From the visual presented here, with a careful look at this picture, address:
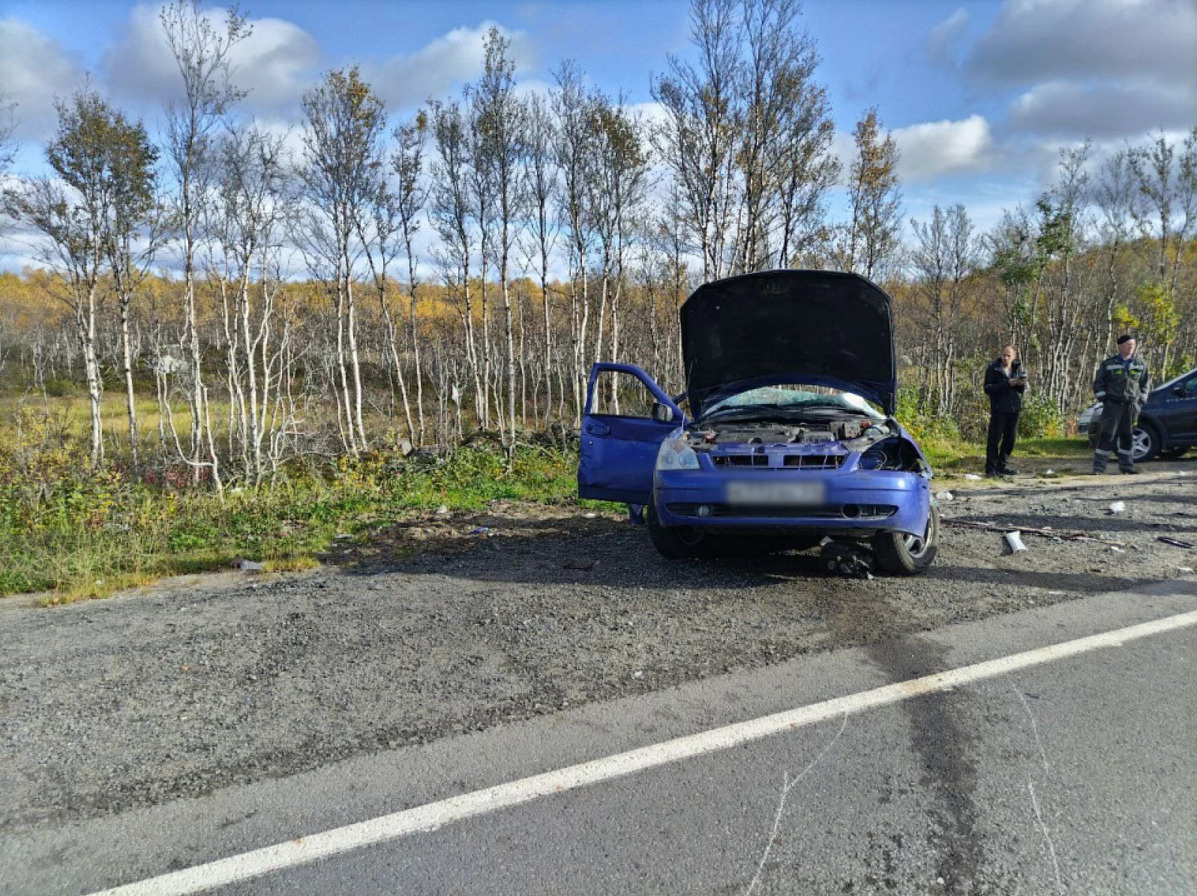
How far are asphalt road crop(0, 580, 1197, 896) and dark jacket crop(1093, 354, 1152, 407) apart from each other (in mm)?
8750

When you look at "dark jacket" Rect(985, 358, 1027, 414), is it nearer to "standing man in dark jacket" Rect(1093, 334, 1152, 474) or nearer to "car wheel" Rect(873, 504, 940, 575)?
"standing man in dark jacket" Rect(1093, 334, 1152, 474)

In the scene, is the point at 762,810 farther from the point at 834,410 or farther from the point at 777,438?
the point at 834,410

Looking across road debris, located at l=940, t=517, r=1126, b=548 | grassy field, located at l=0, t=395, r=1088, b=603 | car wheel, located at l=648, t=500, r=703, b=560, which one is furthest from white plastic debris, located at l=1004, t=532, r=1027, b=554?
grassy field, located at l=0, t=395, r=1088, b=603

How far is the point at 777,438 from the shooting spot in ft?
16.3

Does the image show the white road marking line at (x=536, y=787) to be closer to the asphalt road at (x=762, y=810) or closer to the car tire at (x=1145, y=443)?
the asphalt road at (x=762, y=810)

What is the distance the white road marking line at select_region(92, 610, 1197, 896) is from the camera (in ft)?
6.71

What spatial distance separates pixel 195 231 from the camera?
19.3m

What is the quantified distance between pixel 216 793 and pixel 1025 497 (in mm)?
9279

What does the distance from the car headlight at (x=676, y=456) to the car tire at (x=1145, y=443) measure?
11.6m

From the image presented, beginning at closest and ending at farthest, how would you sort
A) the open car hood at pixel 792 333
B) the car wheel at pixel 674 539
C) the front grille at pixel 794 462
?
the front grille at pixel 794 462 < the car wheel at pixel 674 539 < the open car hood at pixel 792 333

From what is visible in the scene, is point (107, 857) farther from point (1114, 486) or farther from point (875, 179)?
point (875, 179)

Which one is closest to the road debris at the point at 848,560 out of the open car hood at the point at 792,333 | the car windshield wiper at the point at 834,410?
the car windshield wiper at the point at 834,410

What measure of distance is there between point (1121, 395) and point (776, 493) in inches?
342

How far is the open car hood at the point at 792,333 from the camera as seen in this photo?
20.0 ft
